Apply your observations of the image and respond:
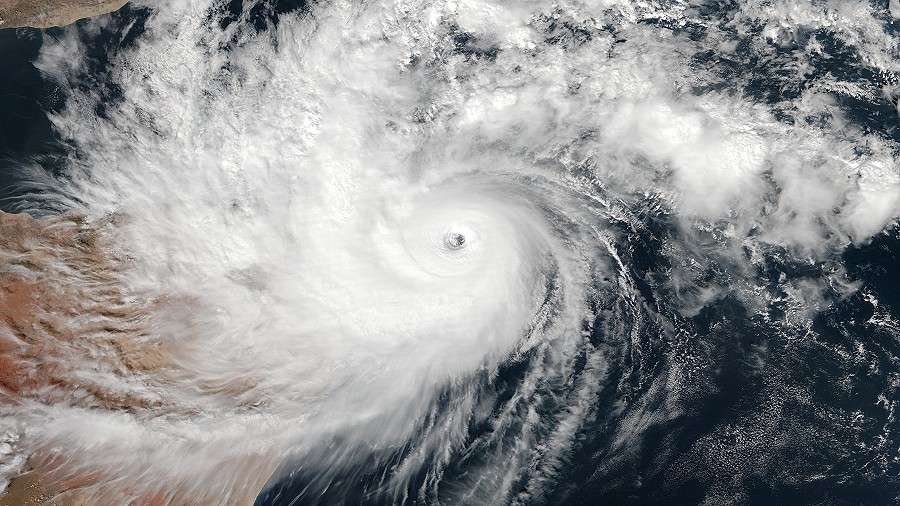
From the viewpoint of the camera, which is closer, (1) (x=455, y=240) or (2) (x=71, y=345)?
(2) (x=71, y=345)

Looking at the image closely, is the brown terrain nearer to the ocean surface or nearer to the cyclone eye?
the ocean surface

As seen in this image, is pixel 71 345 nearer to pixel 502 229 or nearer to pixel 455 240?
pixel 455 240

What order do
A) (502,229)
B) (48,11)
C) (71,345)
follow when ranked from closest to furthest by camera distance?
(71,345)
(48,11)
(502,229)

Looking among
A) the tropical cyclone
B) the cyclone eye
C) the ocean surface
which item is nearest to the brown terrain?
the ocean surface

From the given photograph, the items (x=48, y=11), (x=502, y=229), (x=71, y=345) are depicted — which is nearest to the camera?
(x=71, y=345)

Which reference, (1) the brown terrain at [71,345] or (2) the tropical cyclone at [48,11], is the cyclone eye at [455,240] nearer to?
(1) the brown terrain at [71,345]

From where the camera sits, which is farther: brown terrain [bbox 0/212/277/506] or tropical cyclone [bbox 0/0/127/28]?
tropical cyclone [bbox 0/0/127/28]

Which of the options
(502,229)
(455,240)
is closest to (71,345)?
(455,240)

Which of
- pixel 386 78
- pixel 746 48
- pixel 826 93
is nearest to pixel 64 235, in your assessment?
pixel 386 78
